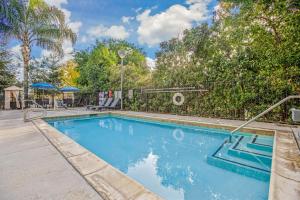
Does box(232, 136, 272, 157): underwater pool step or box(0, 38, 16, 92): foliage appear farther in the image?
box(0, 38, 16, 92): foliage

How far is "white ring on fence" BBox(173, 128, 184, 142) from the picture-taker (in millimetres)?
5145

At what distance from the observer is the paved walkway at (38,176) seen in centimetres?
167

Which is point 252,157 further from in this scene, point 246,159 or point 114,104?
point 114,104

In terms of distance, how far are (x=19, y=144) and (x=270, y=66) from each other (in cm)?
682

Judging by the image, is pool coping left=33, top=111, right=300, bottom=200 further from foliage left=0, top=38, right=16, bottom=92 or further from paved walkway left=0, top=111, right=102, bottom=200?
foliage left=0, top=38, right=16, bottom=92

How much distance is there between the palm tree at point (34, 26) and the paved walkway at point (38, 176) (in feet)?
35.9

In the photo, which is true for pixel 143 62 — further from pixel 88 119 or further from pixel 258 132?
pixel 258 132

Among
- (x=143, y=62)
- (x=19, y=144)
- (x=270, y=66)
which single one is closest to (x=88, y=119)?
(x=19, y=144)

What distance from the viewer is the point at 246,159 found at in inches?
129

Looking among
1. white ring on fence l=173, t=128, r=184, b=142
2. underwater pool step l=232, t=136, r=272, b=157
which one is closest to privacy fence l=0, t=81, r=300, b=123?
white ring on fence l=173, t=128, r=184, b=142

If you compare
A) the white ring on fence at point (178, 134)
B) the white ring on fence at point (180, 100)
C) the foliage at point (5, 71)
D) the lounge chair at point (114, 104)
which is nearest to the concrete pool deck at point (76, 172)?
the white ring on fence at point (178, 134)

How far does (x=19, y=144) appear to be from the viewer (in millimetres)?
3316

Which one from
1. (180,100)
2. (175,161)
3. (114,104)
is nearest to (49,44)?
(114,104)

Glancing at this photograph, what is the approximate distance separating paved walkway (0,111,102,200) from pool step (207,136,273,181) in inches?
92.6
